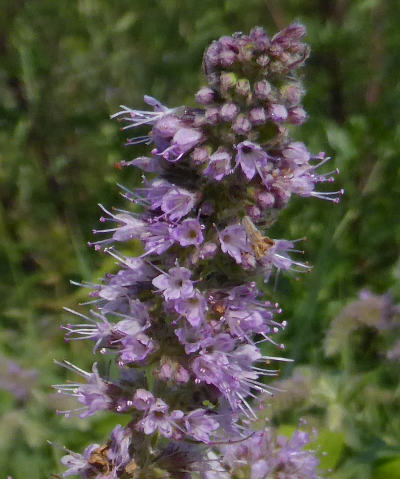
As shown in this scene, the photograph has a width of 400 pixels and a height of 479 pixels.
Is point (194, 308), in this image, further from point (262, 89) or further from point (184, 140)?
point (262, 89)

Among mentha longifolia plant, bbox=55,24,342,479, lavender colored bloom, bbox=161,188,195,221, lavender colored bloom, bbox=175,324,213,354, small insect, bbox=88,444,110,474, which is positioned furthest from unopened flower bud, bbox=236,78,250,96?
small insect, bbox=88,444,110,474

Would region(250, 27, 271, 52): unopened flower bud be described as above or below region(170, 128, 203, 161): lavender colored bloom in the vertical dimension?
above

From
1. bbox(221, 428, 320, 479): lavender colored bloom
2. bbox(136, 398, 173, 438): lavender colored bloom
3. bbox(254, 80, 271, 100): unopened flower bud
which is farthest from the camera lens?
bbox(221, 428, 320, 479): lavender colored bloom

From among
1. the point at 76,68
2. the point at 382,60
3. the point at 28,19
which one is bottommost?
the point at 382,60

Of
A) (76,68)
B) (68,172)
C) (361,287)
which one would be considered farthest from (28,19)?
(361,287)

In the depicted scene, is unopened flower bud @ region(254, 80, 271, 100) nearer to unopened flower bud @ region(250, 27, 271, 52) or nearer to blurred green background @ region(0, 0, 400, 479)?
unopened flower bud @ region(250, 27, 271, 52)

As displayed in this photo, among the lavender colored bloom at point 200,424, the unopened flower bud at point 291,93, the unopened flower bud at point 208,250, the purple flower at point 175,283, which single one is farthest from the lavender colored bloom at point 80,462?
the unopened flower bud at point 291,93

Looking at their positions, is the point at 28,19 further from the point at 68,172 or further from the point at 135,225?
the point at 135,225

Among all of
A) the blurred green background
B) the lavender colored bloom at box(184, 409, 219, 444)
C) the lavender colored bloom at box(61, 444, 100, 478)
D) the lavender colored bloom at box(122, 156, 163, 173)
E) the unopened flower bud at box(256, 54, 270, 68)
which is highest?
the unopened flower bud at box(256, 54, 270, 68)

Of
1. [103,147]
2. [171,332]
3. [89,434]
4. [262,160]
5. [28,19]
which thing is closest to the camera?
[262,160]
